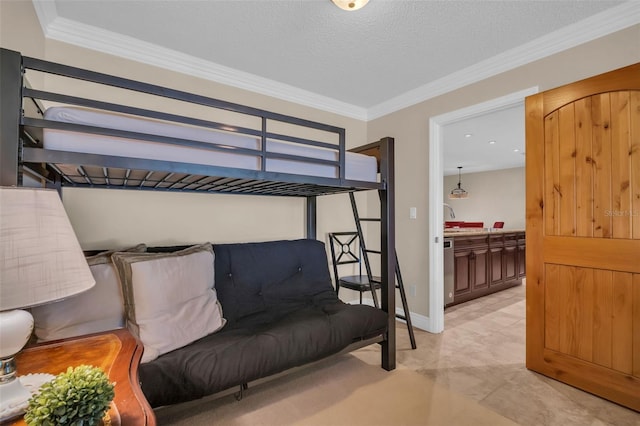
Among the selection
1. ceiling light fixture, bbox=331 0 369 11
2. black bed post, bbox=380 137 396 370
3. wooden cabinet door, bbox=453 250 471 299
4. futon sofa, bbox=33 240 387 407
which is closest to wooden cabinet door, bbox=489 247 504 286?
wooden cabinet door, bbox=453 250 471 299

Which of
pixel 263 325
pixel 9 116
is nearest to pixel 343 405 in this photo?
pixel 263 325

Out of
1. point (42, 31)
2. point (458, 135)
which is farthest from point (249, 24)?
point (458, 135)

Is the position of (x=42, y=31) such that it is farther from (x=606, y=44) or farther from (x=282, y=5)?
(x=606, y=44)

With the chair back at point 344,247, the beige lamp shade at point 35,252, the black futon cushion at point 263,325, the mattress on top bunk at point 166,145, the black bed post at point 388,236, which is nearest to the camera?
the beige lamp shade at point 35,252

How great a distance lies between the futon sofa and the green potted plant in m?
0.78

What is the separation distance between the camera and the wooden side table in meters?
0.70

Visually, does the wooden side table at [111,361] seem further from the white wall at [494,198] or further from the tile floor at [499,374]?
the white wall at [494,198]

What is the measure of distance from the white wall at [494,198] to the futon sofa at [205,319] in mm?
6439

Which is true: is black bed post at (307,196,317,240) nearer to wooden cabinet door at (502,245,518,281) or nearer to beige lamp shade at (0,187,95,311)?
beige lamp shade at (0,187,95,311)

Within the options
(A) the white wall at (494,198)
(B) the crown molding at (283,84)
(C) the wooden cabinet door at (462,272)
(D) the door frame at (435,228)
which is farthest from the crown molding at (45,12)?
(A) the white wall at (494,198)

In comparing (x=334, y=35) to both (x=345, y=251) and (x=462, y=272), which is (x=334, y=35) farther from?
(x=462, y=272)

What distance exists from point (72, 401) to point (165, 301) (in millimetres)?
1074

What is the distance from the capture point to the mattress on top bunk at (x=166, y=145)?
1.18 metres

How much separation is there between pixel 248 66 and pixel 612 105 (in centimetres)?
260
